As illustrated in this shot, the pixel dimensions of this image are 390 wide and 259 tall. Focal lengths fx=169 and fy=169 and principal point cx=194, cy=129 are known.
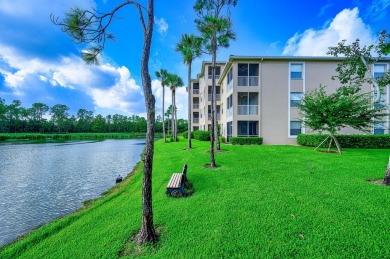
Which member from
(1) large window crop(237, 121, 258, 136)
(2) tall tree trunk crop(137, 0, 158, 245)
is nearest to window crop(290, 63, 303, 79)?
(1) large window crop(237, 121, 258, 136)

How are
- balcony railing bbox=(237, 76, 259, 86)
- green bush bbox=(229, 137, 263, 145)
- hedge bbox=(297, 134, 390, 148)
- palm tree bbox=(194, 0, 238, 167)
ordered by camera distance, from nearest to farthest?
1. palm tree bbox=(194, 0, 238, 167)
2. hedge bbox=(297, 134, 390, 148)
3. green bush bbox=(229, 137, 263, 145)
4. balcony railing bbox=(237, 76, 259, 86)

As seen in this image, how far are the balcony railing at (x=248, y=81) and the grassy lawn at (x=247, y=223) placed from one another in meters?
12.6

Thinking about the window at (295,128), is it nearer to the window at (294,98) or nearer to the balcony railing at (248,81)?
the window at (294,98)

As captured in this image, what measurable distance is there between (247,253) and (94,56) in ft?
17.1

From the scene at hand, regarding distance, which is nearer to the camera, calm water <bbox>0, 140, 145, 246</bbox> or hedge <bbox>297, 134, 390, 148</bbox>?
calm water <bbox>0, 140, 145, 246</bbox>

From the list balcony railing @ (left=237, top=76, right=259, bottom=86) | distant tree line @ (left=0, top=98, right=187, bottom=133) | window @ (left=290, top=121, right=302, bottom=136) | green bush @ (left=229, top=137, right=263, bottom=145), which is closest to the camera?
green bush @ (left=229, top=137, right=263, bottom=145)

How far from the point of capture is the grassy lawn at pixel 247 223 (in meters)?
3.00

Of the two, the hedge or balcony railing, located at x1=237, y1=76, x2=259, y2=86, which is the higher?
balcony railing, located at x1=237, y1=76, x2=259, y2=86

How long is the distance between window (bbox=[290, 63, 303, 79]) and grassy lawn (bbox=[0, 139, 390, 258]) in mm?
13069

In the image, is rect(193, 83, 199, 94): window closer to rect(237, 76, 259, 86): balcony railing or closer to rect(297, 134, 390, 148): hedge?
rect(237, 76, 259, 86): balcony railing

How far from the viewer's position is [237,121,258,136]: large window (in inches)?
703

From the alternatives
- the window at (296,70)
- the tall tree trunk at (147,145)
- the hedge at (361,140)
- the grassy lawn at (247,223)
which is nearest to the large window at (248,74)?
the window at (296,70)

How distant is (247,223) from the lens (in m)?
3.71

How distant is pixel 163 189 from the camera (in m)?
6.34
